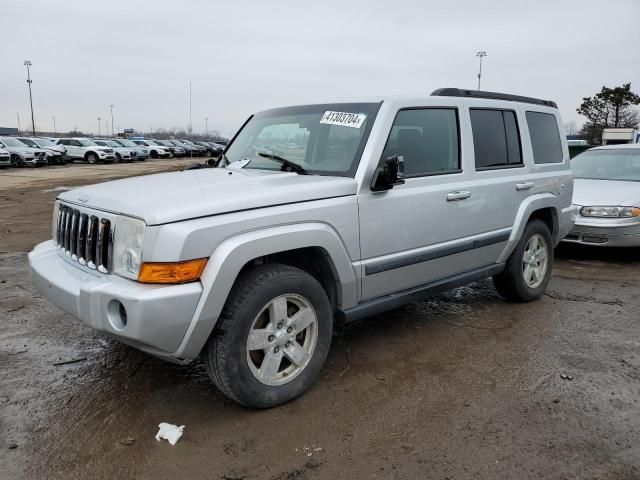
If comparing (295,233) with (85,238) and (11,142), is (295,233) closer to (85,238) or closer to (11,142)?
(85,238)

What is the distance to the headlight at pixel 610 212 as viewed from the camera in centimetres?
683

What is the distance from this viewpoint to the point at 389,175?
337cm

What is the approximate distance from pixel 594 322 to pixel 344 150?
2820 mm

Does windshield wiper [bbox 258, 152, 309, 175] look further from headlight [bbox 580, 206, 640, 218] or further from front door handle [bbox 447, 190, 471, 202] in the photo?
headlight [bbox 580, 206, 640, 218]

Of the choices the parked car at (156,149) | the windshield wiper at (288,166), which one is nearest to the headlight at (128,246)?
the windshield wiper at (288,166)

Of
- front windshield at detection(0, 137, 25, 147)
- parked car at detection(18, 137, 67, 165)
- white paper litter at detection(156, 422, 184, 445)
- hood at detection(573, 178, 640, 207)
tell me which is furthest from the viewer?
parked car at detection(18, 137, 67, 165)

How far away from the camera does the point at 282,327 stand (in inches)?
123

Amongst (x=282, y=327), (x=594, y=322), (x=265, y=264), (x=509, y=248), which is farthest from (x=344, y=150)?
(x=594, y=322)

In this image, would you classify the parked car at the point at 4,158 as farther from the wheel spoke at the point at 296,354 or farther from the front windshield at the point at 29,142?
the wheel spoke at the point at 296,354

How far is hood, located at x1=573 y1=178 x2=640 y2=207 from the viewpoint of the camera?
275 inches

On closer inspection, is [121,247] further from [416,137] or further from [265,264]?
[416,137]

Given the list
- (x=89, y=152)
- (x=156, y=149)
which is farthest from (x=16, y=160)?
(x=156, y=149)

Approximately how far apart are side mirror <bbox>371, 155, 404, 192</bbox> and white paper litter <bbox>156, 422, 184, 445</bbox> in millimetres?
1838

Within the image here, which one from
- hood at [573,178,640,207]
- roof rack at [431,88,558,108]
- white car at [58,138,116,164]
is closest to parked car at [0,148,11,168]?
white car at [58,138,116,164]
